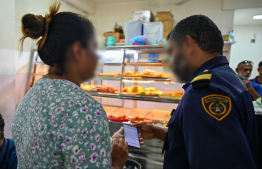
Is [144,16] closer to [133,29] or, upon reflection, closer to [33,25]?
[133,29]

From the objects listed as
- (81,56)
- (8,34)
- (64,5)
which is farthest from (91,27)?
(64,5)

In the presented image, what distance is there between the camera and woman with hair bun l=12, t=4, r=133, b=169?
716 mm

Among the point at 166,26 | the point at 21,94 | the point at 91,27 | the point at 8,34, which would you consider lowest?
the point at 21,94

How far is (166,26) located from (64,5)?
9.16ft

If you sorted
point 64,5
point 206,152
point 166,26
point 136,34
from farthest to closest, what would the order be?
point 64,5, point 166,26, point 136,34, point 206,152

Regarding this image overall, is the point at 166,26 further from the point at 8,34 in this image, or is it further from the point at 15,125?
the point at 15,125

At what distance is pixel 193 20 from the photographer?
3.46 ft

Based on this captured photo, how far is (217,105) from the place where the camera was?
0.78 meters

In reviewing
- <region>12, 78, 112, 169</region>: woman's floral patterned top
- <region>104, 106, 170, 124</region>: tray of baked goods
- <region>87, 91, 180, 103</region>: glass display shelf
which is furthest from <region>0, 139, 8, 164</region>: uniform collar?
<region>87, 91, 180, 103</region>: glass display shelf

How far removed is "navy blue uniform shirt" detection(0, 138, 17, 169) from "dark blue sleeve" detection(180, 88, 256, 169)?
5.93ft

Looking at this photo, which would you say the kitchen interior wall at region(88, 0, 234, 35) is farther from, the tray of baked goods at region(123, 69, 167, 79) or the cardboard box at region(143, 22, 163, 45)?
the tray of baked goods at region(123, 69, 167, 79)

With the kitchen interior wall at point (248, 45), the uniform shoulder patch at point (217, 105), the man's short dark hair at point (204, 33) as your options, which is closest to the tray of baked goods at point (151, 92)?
the man's short dark hair at point (204, 33)

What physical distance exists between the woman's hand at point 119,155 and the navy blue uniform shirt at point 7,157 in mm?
1317

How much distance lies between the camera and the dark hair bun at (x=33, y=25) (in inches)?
33.0
